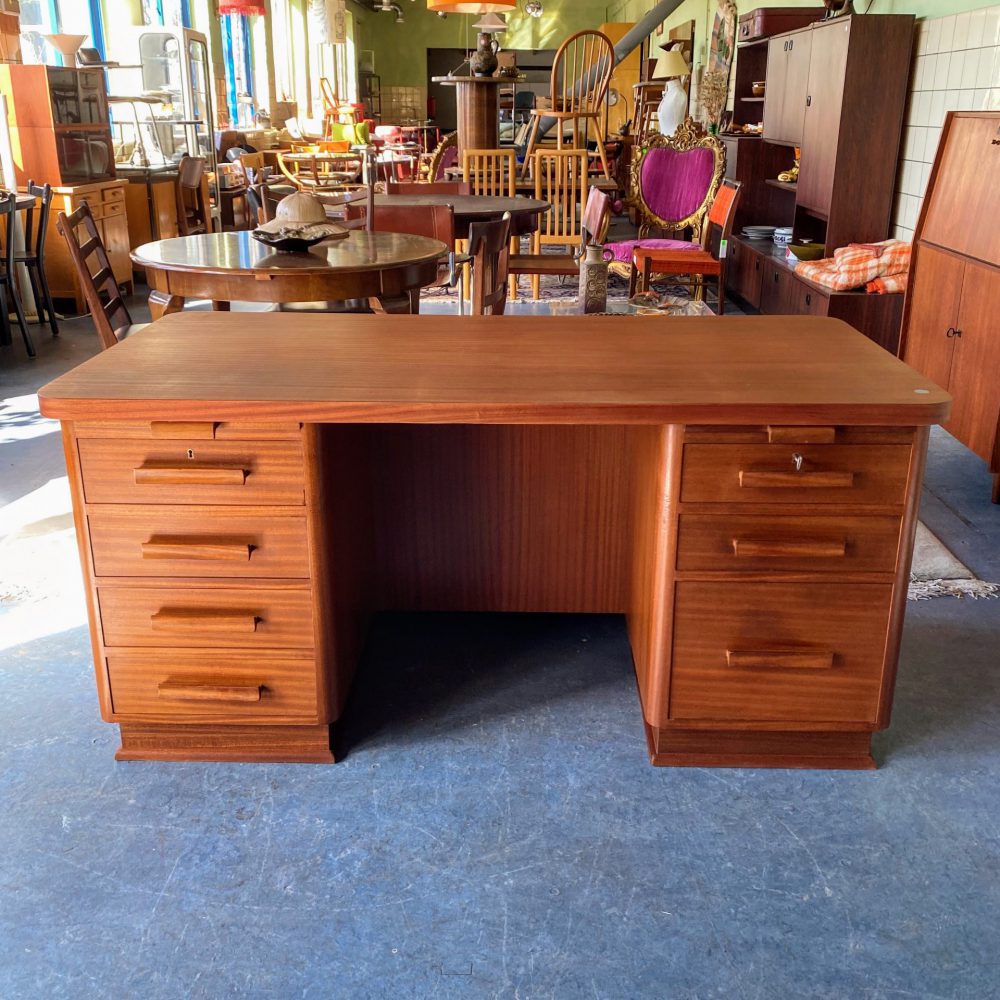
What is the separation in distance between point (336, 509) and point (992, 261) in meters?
2.52

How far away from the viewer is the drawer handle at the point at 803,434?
5.38ft

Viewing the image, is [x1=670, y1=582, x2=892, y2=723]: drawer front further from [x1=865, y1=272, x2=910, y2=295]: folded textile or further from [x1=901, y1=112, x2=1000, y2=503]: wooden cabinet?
[x1=865, y1=272, x2=910, y2=295]: folded textile

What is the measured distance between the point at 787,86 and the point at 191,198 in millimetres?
5074

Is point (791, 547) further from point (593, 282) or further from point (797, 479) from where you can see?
point (593, 282)

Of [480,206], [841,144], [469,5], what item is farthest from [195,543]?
[469,5]

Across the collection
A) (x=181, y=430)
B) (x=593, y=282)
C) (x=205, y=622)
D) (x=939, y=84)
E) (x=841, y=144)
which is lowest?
(x=205, y=622)

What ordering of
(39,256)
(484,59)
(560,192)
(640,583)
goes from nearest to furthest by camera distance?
1. (640,583)
2. (39,256)
3. (560,192)
4. (484,59)

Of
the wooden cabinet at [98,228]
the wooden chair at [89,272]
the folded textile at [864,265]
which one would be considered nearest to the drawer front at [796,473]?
the wooden chair at [89,272]

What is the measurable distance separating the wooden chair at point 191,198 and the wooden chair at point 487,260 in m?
4.93

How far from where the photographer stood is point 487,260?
3.39 m

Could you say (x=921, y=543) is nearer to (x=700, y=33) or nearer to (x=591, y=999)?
(x=591, y=999)

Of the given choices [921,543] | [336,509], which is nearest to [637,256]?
[921,543]

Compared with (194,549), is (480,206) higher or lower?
higher

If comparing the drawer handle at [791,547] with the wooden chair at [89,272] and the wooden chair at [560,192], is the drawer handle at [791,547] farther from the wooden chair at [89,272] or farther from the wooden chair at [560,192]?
the wooden chair at [560,192]
